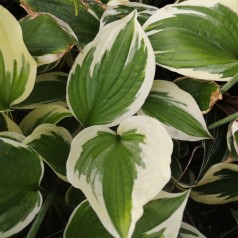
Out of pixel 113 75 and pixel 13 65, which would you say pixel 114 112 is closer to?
pixel 113 75

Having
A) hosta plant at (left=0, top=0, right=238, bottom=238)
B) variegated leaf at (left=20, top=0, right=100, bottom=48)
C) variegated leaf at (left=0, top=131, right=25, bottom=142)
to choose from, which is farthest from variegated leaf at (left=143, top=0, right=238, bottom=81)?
variegated leaf at (left=0, top=131, right=25, bottom=142)

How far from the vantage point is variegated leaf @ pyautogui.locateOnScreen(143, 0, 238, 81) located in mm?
706

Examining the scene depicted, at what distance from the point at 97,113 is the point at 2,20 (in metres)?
0.18

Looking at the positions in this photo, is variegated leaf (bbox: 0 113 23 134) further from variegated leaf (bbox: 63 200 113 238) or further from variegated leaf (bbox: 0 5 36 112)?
variegated leaf (bbox: 63 200 113 238)

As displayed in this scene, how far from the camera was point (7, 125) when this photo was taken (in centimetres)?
73

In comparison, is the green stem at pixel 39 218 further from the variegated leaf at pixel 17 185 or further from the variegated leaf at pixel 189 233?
the variegated leaf at pixel 189 233

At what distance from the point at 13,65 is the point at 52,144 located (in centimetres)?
12

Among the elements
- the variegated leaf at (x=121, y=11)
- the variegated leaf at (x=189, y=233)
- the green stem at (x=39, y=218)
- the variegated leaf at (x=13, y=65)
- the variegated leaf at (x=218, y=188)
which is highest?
the variegated leaf at (x=121, y=11)

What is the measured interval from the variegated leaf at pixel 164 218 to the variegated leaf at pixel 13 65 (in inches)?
9.4

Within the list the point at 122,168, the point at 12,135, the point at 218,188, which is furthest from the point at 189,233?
the point at 12,135

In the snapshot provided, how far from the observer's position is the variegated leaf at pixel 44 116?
2.38 feet

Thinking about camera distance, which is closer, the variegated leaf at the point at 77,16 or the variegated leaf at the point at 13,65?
Answer: the variegated leaf at the point at 13,65

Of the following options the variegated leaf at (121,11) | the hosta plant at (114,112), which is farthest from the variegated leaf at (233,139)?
the variegated leaf at (121,11)

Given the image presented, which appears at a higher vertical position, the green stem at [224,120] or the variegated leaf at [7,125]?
the green stem at [224,120]
